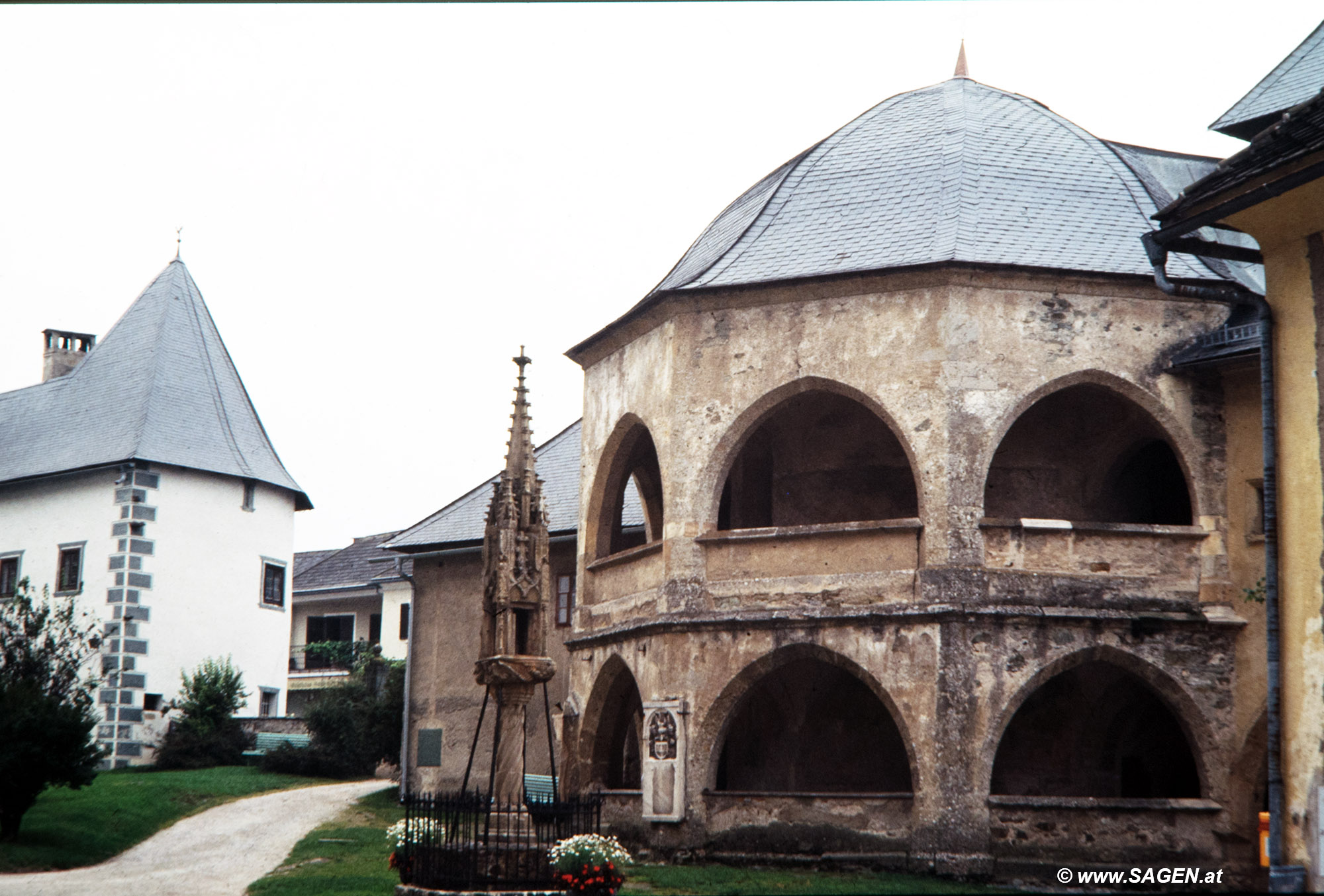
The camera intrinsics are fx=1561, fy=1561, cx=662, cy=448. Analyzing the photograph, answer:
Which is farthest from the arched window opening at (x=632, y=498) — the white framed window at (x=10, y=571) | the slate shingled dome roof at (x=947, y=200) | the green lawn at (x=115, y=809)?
the white framed window at (x=10, y=571)

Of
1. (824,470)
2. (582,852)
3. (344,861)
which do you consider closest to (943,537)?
(824,470)

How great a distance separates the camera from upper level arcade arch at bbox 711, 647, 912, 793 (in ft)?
69.2

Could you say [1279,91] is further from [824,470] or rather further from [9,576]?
[9,576]

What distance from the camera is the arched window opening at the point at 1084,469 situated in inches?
821

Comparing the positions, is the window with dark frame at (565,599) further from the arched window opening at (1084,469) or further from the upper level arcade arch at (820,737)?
the arched window opening at (1084,469)

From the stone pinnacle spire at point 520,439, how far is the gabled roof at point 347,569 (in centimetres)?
3006

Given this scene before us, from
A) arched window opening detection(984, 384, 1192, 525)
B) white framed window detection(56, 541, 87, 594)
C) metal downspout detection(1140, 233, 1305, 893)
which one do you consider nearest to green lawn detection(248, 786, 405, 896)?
metal downspout detection(1140, 233, 1305, 893)

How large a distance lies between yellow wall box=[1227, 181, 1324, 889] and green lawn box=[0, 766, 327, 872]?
1497cm

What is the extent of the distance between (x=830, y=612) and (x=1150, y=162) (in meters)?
10.1

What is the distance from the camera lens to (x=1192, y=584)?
18750mm

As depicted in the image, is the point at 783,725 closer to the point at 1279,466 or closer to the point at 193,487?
the point at 1279,466

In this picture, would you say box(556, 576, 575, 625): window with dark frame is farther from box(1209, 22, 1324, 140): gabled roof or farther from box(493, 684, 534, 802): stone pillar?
box(1209, 22, 1324, 140): gabled roof

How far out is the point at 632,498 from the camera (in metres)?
27.2

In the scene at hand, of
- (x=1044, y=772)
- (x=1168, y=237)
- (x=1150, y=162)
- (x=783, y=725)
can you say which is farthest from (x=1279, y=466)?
(x=1150, y=162)
